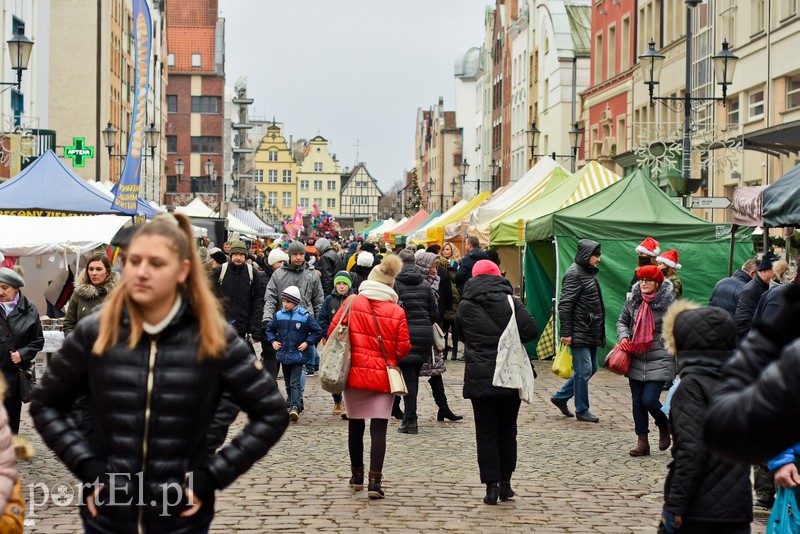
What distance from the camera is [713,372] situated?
5.55 meters

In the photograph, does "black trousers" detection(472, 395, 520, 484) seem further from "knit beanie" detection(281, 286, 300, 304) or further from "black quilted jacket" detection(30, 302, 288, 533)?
"black quilted jacket" detection(30, 302, 288, 533)

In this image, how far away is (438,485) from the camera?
9.78 metres

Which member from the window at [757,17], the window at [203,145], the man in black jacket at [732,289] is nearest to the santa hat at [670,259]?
the man in black jacket at [732,289]

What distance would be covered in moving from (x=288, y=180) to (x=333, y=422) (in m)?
163

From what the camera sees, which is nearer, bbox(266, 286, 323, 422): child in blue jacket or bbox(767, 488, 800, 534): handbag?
bbox(767, 488, 800, 534): handbag

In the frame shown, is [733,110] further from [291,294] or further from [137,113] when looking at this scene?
[291,294]

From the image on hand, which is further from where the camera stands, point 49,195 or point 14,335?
point 49,195

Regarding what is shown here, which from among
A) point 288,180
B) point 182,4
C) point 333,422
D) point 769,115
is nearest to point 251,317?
point 333,422

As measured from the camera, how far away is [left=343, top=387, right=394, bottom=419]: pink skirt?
9570mm

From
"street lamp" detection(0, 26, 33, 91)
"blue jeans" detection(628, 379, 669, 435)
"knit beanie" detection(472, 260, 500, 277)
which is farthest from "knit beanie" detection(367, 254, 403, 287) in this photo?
"street lamp" detection(0, 26, 33, 91)

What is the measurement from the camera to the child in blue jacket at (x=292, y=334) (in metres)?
13.2

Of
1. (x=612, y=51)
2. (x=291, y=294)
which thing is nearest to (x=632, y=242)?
(x=291, y=294)

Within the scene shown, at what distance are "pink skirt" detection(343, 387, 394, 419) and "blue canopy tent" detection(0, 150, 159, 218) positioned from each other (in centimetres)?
1301

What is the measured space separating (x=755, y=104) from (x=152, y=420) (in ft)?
95.0
